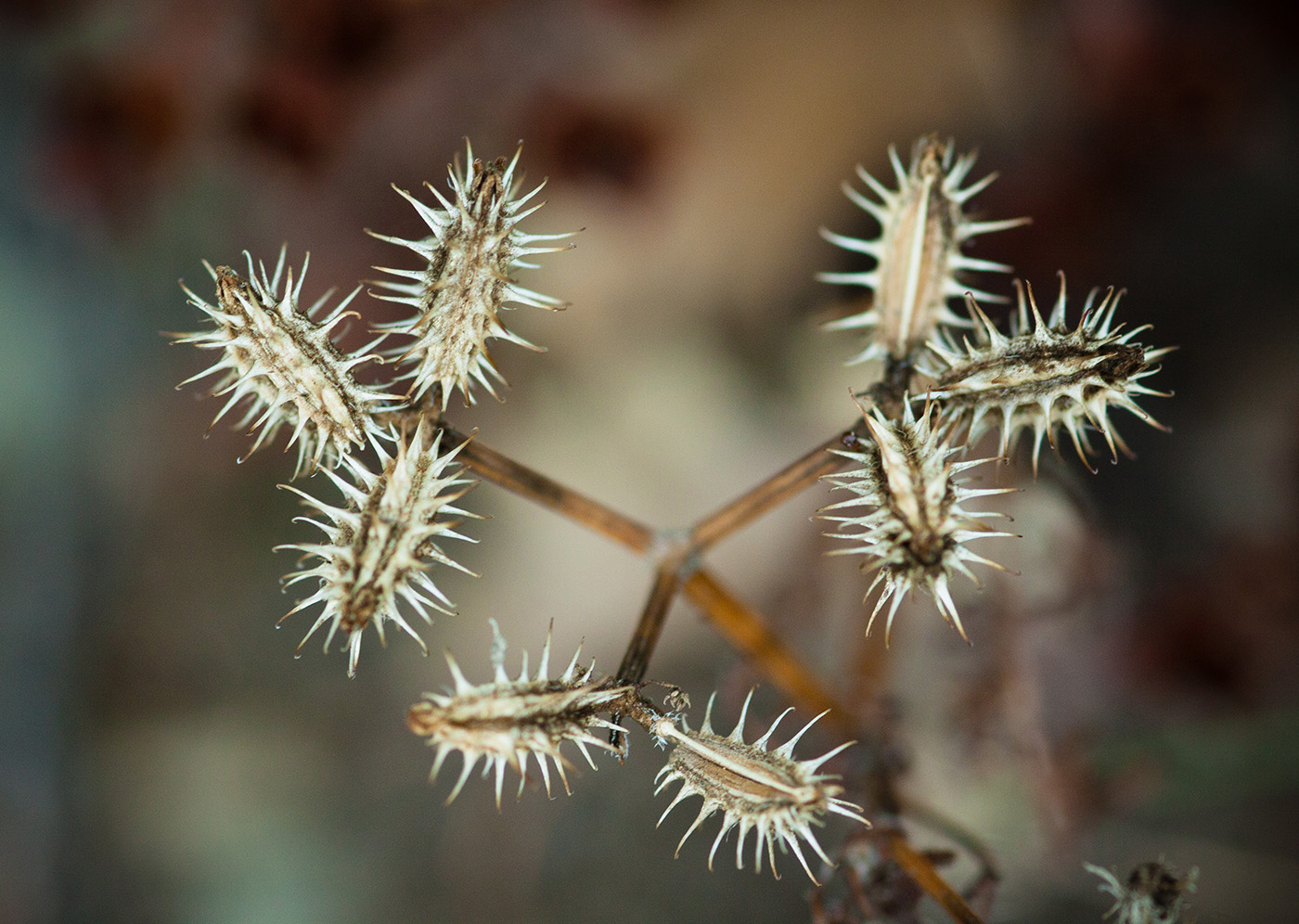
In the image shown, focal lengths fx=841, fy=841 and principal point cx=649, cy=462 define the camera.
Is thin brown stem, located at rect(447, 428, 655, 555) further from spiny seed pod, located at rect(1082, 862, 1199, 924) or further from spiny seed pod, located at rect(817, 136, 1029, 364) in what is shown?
spiny seed pod, located at rect(1082, 862, 1199, 924)

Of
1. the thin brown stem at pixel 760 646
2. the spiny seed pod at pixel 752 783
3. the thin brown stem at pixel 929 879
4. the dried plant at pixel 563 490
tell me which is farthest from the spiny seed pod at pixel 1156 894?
the thin brown stem at pixel 760 646

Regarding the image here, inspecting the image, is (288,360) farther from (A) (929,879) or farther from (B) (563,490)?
(A) (929,879)

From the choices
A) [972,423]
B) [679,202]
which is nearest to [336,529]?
[972,423]

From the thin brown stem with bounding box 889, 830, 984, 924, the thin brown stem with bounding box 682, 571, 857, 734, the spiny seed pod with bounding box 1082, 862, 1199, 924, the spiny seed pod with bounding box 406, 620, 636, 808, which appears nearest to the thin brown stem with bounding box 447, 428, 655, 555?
the thin brown stem with bounding box 682, 571, 857, 734

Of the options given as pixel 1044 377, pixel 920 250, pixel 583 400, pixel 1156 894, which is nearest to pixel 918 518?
pixel 1044 377

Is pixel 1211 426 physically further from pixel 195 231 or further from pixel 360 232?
pixel 195 231

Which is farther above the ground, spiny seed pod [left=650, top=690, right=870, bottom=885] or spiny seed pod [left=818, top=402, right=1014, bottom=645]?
spiny seed pod [left=818, top=402, right=1014, bottom=645]

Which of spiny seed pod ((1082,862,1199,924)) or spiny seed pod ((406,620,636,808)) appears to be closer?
spiny seed pod ((406,620,636,808))
